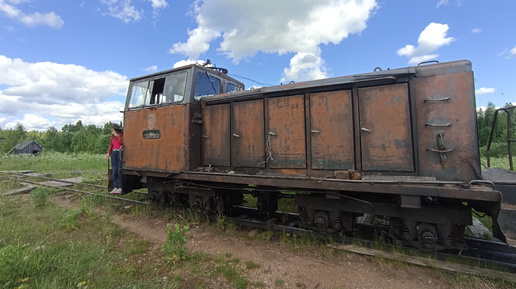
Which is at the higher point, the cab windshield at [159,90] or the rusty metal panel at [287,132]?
the cab windshield at [159,90]

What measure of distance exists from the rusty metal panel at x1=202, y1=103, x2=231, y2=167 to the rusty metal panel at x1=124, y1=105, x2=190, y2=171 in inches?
18.4

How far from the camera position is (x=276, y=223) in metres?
5.09

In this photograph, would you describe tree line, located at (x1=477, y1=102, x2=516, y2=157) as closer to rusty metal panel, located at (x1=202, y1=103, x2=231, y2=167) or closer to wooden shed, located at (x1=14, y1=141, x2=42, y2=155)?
rusty metal panel, located at (x1=202, y1=103, x2=231, y2=167)

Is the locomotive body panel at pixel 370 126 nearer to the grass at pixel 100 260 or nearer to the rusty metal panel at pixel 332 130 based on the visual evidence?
the rusty metal panel at pixel 332 130

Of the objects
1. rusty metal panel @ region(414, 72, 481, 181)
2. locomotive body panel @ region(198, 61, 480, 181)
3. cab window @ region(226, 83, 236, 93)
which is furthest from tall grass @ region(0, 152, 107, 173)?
rusty metal panel @ region(414, 72, 481, 181)

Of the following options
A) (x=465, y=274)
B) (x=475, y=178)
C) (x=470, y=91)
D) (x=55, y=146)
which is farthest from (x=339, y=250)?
(x=55, y=146)

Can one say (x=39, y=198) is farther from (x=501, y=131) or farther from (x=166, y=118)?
(x=501, y=131)

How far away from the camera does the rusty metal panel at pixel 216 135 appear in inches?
204

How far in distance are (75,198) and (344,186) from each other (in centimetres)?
887

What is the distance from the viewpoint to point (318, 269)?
351 centimetres

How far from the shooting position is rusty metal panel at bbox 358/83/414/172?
3529 millimetres

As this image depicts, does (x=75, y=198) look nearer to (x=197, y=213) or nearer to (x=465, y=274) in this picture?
(x=197, y=213)

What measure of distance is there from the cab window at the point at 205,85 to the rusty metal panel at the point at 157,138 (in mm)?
593

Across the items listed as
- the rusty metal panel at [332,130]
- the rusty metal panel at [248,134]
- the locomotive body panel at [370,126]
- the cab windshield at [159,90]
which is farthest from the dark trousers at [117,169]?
the rusty metal panel at [332,130]
